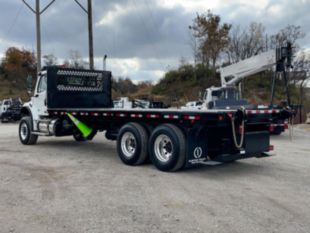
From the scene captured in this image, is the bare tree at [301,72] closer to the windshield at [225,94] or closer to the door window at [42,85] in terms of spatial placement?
the windshield at [225,94]

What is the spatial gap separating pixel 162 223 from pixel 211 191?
1997 mm

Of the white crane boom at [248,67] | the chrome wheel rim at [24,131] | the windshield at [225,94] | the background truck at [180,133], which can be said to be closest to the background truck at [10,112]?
the chrome wheel rim at [24,131]

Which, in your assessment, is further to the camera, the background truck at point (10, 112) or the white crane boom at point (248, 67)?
the background truck at point (10, 112)

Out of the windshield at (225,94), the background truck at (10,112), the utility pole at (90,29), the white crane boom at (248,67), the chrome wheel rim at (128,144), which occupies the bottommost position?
the chrome wheel rim at (128,144)

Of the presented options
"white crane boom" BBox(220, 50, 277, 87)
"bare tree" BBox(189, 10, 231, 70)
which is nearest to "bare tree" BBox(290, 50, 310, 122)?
"bare tree" BBox(189, 10, 231, 70)

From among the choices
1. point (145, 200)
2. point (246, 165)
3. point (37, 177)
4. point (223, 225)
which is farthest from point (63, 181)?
point (246, 165)

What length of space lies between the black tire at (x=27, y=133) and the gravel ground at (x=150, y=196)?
3178 millimetres

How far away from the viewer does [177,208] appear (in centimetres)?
583

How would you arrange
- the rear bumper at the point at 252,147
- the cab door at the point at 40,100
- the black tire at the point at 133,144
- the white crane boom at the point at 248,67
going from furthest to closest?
the white crane boom at the point at 248,67, the cab door at the point at 40,100, the black tire at the point at 133,144, the rear bumper at the point at 252,147

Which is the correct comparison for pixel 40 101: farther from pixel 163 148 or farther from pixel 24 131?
pixel 163 148

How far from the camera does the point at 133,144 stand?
9.50m

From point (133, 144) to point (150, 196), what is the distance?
306 cm

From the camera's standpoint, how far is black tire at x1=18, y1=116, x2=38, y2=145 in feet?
44.8

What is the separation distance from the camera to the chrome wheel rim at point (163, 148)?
854 cm
